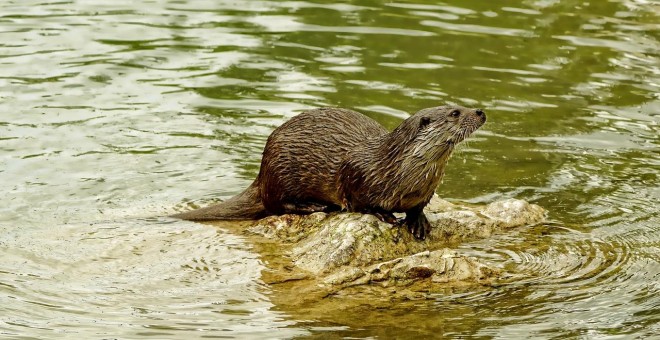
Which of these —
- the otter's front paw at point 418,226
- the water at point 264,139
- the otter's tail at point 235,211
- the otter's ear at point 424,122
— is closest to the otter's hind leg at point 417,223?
the otter's front paw at point 418,226

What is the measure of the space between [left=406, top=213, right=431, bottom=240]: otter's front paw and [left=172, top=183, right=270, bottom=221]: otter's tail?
2.97 feet

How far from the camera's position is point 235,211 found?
654cm

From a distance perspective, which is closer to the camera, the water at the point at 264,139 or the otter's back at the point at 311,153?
the water at the point at 264,139

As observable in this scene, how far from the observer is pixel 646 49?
10352 millimetres

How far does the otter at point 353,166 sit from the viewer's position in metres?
5.87

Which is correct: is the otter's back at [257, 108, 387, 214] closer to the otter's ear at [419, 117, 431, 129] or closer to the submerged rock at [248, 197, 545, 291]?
the submerged rock at [248, 197, 545, 291]

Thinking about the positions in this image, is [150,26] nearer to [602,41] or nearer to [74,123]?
[74,123]

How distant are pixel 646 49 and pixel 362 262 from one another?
219 inches

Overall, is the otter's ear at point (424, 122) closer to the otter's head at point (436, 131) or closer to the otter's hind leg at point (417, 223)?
the otter's head at point (436, 131)

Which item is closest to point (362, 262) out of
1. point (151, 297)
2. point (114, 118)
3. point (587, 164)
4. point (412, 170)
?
point (412, 170)

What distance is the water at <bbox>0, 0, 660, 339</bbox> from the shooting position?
17.1ft

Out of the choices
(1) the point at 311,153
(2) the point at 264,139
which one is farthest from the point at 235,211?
(2) the point at 264,139

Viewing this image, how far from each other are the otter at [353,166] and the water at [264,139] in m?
0.33

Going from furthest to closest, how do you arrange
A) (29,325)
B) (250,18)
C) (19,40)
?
(250,18), (19,40), (29,325)
